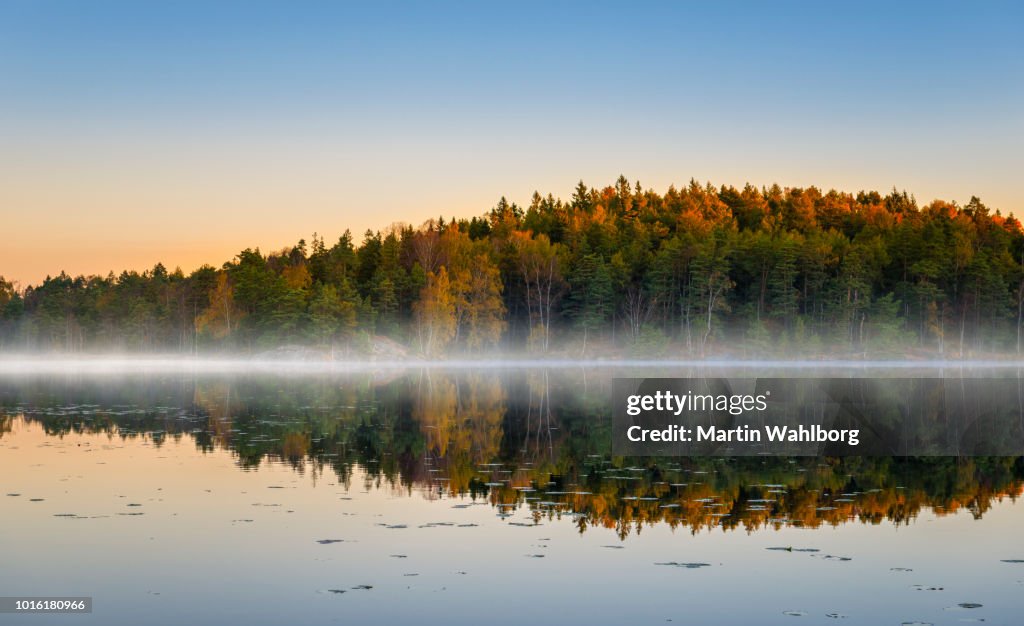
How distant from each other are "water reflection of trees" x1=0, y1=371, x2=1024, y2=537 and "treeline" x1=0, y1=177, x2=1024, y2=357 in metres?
74.9

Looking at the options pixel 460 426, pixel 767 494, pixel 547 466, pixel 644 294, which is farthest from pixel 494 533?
pixel 644 294

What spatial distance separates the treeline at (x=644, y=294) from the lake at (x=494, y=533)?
8900 centimetres

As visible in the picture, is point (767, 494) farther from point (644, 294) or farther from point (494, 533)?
point (644, 294)

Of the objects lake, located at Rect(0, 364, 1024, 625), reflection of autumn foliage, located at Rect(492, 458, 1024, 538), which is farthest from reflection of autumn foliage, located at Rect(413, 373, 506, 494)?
reflection of autumn foliage, located at Rect(492, 458, 1024, 538)

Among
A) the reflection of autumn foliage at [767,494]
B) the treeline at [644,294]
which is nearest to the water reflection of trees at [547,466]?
the reflection of autumn foliage at [767,494]

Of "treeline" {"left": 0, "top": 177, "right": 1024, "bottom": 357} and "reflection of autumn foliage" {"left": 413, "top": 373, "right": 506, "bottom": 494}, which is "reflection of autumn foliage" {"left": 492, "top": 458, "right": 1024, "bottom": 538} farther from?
"treeline" {"left": 0, "top": 177, "right": 1024, "bottom": 357}

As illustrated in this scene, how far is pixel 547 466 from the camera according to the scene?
22391 millimetres

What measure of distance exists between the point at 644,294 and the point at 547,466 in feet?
337

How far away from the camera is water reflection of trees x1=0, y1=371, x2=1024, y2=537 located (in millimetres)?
17109

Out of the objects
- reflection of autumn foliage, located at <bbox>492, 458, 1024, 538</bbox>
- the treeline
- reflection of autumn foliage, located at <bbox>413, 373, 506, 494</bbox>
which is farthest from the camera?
the treeline

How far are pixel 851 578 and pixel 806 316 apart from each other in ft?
362

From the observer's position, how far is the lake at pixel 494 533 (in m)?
11.5

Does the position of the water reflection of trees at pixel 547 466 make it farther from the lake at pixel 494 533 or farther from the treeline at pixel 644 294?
the treeline at pixel 644 294

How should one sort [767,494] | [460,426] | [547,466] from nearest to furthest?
1. [767,494]
2. [547,466]
3. [460,426]
